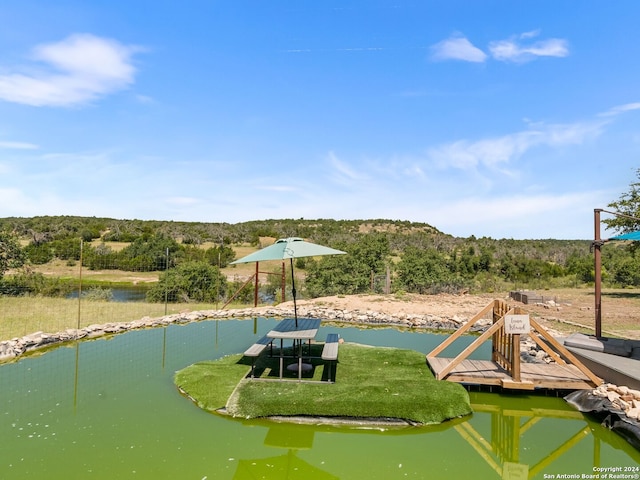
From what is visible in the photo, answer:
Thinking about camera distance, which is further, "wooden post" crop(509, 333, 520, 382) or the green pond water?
"wooden post" crop(509, 333, 520, 382)

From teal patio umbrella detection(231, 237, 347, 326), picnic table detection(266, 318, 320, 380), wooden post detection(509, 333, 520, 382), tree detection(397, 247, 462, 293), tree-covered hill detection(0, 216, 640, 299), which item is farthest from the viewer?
tree detection(397, 247, 462, 293)

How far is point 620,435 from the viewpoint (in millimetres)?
5605

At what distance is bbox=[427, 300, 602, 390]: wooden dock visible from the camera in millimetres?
6754

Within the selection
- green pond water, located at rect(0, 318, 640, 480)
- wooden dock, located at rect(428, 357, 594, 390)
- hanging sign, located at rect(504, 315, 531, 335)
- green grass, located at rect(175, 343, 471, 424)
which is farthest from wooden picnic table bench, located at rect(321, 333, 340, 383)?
hanging sign, located at rect(504, 315, 531, 335)

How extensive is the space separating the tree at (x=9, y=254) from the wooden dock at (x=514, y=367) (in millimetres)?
17320

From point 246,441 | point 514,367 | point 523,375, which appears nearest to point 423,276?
point 523,375

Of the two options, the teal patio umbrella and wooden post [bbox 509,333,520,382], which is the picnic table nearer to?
the teal patio umbrella

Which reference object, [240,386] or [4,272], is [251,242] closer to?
[4,272]

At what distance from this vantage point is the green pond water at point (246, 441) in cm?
471

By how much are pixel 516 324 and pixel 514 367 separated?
2.23 ft

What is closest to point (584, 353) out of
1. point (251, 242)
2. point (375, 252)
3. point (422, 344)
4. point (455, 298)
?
point (422, 344)

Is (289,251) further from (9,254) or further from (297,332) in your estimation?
(9,254)

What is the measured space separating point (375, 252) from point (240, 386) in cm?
1604

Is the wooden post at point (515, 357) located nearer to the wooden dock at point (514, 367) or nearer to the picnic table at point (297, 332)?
the wooden dock at point (514, 367)
